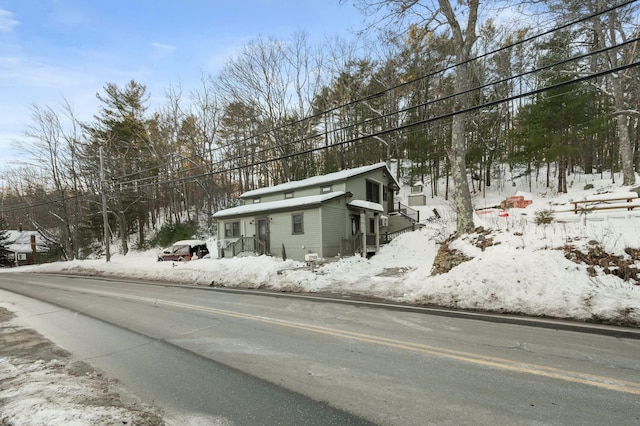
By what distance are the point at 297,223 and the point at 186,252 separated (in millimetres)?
11117

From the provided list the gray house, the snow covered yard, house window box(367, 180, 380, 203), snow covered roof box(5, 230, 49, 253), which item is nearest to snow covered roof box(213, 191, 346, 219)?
the gray house

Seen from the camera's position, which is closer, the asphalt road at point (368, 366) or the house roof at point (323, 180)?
the asphalt road at point (368, 366)

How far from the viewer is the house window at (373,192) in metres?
23.7

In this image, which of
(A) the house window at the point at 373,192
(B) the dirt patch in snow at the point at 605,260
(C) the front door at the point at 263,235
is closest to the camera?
(B) the dirt patch in snow at the point at 605,260

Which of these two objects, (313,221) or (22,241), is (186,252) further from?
(22,241)

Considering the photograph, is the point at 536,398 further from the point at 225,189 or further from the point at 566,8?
the point at 225,189

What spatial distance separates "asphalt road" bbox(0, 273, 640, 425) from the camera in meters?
2.98

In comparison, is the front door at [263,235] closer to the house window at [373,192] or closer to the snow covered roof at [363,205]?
the snow covered roof at [363,205]

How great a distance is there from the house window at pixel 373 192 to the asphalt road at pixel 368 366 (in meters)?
17.1

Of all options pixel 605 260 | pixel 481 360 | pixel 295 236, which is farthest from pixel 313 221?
pixel 481 360

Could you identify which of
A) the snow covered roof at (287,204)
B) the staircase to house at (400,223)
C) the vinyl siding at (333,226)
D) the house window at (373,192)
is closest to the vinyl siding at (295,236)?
the vinyl siding at (333,226)

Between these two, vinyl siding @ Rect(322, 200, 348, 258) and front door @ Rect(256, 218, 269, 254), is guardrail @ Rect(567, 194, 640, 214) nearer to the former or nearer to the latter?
vinyl siding @ Rect(322, 200, 348, 258)

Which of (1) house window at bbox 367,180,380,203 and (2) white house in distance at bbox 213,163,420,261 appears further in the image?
(1) house window at bbox 367,180,380,203

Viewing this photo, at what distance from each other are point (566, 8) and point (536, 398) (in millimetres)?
17867
